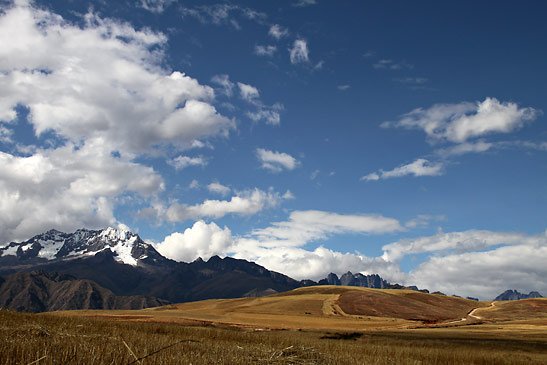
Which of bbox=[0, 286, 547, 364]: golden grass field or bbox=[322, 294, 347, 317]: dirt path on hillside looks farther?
bbox=[322, 294, 347, 317]: dirt path on hillside

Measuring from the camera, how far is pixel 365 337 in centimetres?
4531

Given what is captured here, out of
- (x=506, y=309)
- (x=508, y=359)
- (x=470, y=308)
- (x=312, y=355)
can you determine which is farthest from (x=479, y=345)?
(x=470, y=308)

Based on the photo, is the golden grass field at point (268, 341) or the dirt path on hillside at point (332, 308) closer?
the golden grass field at point (268, 341)

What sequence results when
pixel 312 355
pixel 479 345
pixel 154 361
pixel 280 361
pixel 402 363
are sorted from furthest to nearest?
pixel 479 345 < pixel 402 363 < pixel 312 355 < pixel 280 361 < pixel 154 361

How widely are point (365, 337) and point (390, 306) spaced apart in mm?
123296

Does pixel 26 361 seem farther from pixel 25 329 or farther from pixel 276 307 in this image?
pixel 276 307

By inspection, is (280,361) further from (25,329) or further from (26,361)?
(25,329)

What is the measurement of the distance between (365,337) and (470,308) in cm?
17168

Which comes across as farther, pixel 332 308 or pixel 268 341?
pixel 332 308

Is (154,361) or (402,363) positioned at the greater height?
(154,361)

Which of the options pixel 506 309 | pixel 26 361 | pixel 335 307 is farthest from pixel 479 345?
pixel 506 309

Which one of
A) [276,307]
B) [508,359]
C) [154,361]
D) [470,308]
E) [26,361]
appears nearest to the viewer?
[26,361]

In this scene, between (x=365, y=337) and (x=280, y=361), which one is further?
(x=365, y=337)

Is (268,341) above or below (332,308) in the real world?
above
